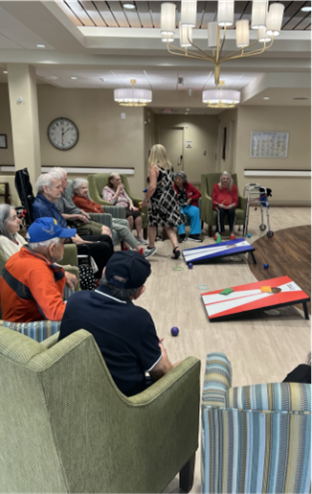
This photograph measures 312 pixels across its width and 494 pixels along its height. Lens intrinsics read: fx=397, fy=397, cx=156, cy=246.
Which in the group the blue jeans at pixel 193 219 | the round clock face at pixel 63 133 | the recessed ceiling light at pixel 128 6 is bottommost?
the blue jeans at pixel 193 219

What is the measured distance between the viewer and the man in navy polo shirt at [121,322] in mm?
1450

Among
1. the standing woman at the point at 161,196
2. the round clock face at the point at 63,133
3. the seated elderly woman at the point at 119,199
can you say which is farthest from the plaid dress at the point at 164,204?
the round clock face at the point at 63,133

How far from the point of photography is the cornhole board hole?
17.0ft

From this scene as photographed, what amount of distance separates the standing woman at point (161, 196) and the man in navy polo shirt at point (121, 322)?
12.8 ft

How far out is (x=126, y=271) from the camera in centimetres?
155

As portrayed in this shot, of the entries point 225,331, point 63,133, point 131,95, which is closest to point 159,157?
point 225,331

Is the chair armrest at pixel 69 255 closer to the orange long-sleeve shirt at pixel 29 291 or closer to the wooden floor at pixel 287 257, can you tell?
the orange long-sleeve shirt at pixel 29 291

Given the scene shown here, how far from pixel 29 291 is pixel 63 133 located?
8.74 m

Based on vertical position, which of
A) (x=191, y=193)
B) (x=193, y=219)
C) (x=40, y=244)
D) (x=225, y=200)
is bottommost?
(x=193, y=219)

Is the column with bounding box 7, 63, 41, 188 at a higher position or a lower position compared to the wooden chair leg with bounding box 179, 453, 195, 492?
higher

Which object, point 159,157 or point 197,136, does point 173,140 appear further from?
point 159,157

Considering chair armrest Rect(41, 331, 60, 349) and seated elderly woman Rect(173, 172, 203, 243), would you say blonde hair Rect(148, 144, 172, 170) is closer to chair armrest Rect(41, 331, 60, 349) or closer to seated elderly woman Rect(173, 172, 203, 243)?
seated elderly woman Rect(173, 172, 203, 243)

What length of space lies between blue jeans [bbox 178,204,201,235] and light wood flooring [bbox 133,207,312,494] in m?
1.76

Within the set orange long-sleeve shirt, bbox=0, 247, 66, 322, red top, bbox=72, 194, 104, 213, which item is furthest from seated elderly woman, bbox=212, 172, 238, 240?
orange long-sleeve shirt, bbox=0, 247, 66, 322
